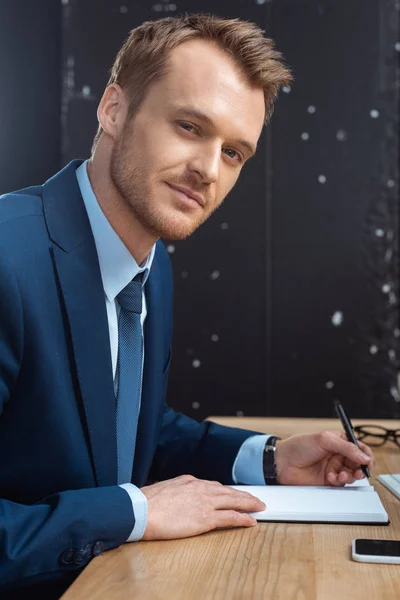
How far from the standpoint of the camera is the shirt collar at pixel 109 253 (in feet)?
4.05

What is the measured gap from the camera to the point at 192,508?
98 centimetres

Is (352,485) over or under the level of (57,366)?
under

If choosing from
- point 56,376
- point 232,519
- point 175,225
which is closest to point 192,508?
point 232,519

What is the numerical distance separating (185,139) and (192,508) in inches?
23.2

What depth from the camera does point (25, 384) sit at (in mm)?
1069

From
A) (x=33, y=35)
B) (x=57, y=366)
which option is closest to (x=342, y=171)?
(x=33, y=35)

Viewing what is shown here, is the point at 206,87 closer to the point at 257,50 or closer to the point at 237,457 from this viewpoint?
the point at 257,50

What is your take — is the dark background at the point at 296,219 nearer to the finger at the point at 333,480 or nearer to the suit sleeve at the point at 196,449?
the suit sleeve at the point at 196,449

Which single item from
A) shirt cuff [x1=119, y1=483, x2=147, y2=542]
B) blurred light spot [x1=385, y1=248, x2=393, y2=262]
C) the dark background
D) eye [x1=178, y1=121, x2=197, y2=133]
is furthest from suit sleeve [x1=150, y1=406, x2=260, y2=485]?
blurred light spot [x1=385, y1=248, x2=393, y2=262]

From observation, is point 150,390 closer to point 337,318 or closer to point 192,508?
point 192,508

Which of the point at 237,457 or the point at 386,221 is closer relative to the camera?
the point at 237,457

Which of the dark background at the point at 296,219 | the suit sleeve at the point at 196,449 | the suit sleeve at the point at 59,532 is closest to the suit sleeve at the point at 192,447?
the suit sleeve at the point at 196,449

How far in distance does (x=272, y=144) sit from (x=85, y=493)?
2.39 meters

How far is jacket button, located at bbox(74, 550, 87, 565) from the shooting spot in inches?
35.4
